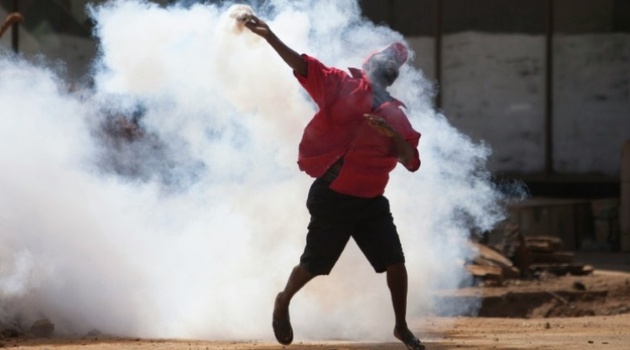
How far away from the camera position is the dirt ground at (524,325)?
7582 millimetres

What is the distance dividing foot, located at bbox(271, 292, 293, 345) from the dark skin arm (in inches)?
42.6

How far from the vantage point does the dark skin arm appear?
6680 millimetres

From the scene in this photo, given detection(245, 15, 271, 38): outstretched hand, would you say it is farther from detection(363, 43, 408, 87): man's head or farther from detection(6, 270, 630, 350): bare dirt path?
detection(6, 270, 630, 350): bare dirt path

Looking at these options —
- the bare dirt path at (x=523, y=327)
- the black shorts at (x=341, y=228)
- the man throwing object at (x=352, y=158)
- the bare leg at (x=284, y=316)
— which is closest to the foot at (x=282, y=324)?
the bare leg at (x=284, y=316)

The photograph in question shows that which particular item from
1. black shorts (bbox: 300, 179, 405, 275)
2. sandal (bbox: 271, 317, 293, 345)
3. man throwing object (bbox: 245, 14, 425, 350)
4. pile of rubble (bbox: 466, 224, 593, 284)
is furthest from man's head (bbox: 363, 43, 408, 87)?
pile of rubble (bbox: 466, 224, 593, 284)

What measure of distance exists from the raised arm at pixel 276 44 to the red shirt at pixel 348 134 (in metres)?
0.06

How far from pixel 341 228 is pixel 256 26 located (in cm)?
117

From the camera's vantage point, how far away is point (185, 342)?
25.7 ft

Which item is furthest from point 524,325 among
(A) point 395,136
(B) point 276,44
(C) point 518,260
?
(B) point 276,44

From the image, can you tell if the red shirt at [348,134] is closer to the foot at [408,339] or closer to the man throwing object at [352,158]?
the man throwing object at [352,158]

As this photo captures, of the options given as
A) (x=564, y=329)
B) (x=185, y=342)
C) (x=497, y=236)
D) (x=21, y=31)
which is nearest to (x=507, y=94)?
(x=497, y=236)

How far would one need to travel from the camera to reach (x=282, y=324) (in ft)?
24.1

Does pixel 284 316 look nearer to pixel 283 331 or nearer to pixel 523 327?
pixel 283 331

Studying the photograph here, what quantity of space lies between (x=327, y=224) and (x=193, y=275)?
6.65ft
